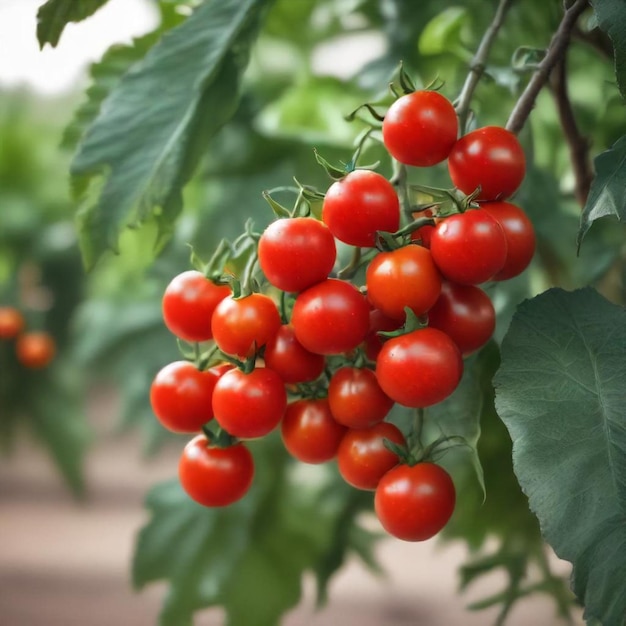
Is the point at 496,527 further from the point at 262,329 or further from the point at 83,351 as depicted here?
the point at 83,351

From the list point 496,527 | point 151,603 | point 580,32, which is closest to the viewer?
point 580,32

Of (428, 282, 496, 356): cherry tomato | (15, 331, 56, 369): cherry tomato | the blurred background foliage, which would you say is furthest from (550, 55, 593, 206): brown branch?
(15, 331, 56, 369): cherry tomato

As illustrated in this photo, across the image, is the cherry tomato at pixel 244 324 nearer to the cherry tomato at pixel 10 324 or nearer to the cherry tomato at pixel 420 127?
the cherry tomato at pixel 420 127

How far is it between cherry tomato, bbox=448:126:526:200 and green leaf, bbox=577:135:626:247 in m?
0.03

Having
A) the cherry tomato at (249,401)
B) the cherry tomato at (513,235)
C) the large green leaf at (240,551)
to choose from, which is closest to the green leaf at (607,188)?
the cherry tomato at (513,235)

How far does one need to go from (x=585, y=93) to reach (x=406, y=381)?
0.44 meters

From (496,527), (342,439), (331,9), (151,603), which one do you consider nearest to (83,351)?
(151,603)

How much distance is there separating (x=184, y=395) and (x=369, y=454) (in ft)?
0.27

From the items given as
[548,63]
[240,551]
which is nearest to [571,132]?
[548,63]

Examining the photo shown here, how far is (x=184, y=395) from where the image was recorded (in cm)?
34

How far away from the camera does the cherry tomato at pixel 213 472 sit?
344 millimetres

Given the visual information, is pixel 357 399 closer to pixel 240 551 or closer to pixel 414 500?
pixel 414 500

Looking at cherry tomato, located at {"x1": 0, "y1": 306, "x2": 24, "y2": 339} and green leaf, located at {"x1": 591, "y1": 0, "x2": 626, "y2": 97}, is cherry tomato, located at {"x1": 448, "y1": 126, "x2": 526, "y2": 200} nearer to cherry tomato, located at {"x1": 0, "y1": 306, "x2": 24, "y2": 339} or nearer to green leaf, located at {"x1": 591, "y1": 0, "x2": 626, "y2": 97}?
green leaf, located at {"x1": 591, "y1": 0, "x2": 626, "y2": 97}

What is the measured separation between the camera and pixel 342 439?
334mm
